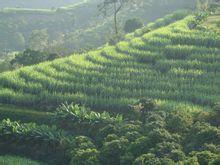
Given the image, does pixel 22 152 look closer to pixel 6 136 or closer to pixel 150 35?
pixel 6 136

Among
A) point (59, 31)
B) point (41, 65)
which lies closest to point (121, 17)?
point (59, 31)

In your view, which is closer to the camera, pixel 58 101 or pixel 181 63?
pixel 58 101

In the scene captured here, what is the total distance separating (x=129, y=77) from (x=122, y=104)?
4.14 meters

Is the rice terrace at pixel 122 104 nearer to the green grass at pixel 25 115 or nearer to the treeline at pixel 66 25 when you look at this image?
the green grass at pixel 25 115

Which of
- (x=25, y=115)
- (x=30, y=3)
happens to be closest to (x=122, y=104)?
(x=25, y=115)

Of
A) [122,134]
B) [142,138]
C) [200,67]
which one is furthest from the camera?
[200,67]

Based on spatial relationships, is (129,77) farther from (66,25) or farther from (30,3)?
(30,3)

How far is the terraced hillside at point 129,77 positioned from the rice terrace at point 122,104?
57 mm

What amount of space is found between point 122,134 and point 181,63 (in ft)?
37.6

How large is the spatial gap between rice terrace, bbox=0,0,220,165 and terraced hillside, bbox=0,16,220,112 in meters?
0.06

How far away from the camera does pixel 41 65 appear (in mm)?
30562

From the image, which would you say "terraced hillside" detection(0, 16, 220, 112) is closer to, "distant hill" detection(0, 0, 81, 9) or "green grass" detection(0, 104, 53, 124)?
"green grass" detection(0, 104, 53, 124)

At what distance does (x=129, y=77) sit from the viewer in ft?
91.7

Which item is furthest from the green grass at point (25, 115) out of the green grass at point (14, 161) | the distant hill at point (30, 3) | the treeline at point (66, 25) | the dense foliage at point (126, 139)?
the distant hill at point (30, 3)
